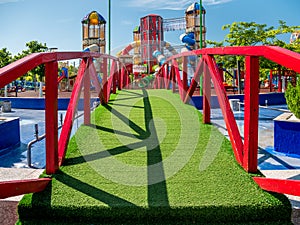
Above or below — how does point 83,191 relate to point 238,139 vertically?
below

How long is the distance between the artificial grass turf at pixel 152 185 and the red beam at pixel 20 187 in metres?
0.04

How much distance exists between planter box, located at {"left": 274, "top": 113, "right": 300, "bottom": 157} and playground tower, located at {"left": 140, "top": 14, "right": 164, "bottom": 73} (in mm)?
20959

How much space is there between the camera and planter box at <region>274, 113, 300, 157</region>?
6035 mm

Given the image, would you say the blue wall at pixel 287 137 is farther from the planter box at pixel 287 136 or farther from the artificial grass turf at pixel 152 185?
the artificial grass turf at pixel 152 185

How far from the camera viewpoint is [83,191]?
2.07 meters

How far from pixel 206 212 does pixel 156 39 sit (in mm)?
26770

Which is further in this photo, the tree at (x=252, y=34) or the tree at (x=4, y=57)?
the tree at (x=4, y=57)

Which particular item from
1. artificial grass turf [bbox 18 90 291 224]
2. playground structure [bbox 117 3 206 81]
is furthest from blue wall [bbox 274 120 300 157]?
playground structure [bbox 117 3 206 81]

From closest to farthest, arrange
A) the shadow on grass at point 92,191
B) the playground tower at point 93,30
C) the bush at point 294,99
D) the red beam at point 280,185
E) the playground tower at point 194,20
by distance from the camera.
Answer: the red beam at point 280,185 → the shadow on grass at point 92,191 → the bush at point 294,99 → the playground tower at point 194,20 → the playground tower at point 93,30

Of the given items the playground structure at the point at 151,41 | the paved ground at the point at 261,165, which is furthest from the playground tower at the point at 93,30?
the paved ground at the point at 261,165

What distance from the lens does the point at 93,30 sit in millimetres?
A: 27719

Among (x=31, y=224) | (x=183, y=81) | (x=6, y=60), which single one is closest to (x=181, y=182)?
Result: (x=31, y=224)

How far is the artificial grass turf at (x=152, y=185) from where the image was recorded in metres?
1.87

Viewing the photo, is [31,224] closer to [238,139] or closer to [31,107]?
[238,139]
